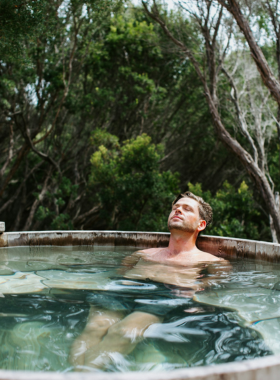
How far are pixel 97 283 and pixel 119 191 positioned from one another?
6298 mm

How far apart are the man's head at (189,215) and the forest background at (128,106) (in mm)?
3305

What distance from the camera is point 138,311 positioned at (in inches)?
82.1

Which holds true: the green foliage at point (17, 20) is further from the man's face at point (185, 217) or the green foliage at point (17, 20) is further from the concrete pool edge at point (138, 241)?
the man's face at point (185, 217)

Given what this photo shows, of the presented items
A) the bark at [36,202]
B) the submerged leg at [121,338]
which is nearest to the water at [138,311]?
the submerged leg at [121,338]

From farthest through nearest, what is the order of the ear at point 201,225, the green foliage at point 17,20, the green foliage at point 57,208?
1. the green foliage at point 57,208
2. the green foliage at point 17,20
3. the ear at point 201,225

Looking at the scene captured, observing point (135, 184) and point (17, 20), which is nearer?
point (17, 20)

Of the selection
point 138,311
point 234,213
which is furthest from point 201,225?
point 234,213

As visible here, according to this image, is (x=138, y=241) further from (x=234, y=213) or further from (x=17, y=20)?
(x=234, y=213)

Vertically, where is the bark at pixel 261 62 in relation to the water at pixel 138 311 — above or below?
above

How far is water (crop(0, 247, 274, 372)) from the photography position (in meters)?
1.50

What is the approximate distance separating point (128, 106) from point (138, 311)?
32.3 feet

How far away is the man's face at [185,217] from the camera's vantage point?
3.62 meters

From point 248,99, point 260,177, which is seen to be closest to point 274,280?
point 260,177

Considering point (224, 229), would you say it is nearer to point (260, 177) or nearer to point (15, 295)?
point (260, 177)
